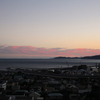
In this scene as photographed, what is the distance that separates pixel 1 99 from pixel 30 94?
126cm

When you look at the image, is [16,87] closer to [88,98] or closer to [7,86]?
[7,86]

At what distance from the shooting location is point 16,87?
8.68 meters

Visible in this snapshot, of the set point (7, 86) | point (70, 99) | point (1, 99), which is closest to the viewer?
point (1, 99)

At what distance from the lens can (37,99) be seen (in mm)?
6254

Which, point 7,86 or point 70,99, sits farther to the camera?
point 7,86

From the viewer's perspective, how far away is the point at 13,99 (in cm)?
607

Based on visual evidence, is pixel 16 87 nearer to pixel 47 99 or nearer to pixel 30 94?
pixel 30 94

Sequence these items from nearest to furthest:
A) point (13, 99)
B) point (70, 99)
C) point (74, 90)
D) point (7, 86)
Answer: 1. point (13, 99)
2. point (70, 99)
3. point (74, 90)
4. point (7, 86)

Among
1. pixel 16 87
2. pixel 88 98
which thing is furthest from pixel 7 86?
pixel 88 98

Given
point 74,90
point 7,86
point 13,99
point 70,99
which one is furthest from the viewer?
point 7,86

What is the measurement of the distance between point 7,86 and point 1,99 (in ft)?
12.6

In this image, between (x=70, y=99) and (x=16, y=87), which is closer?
(x=70, y=99)

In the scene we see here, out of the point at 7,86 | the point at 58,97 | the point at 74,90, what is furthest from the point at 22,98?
the point at 7,86

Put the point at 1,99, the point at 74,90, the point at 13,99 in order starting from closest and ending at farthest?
the point at 1,99
the point at 13,99
the point at 74,90
